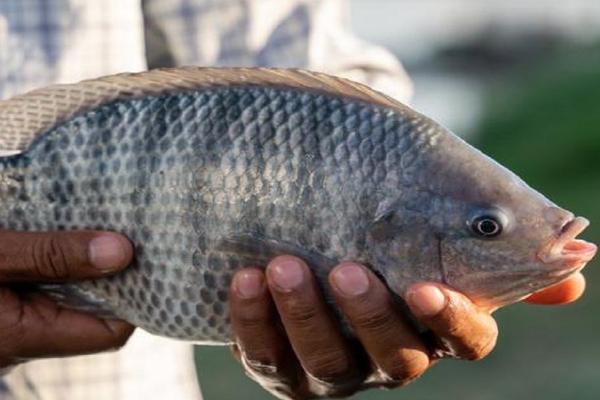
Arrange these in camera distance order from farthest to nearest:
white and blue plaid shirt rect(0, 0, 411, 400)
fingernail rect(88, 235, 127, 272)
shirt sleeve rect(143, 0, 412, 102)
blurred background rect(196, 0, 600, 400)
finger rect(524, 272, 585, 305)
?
1. blurred background rect(196, 0, 600, 400)
2. shirt sleeve rect(143, 0, 412, 102)
3. white and blue plaid shirt rect(0, 0, 411, 400)
4. finger rect(524, 272, 585, 305)
5. fingernail rect(88, 235, 127, 272)

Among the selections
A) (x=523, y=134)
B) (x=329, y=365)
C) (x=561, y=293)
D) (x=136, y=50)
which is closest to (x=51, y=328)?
(x=329, y=365)

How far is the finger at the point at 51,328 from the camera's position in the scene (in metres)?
2.62

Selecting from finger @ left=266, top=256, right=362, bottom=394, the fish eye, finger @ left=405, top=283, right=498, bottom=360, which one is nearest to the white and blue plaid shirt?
finger @ left=266, top=256, right=362, bottom=394

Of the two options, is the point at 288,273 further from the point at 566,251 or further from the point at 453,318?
the point at 566,251

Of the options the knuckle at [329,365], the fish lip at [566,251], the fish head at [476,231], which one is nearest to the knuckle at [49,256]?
the knuckle at [329,365]

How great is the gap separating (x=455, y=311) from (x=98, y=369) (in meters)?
0.99

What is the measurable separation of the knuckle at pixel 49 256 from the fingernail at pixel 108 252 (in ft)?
0.27

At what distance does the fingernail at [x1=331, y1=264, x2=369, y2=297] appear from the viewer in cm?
230

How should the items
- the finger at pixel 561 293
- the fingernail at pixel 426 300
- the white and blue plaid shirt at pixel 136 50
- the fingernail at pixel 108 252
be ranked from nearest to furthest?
the fingernail at pixel 426 300
the fingernail at pixel 108 252
the finger at pixel 561 293
the white and blue plaid shirt at pixel 136 50

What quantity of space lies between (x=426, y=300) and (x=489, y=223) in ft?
0.56

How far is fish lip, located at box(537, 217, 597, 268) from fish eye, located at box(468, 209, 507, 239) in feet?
0.25

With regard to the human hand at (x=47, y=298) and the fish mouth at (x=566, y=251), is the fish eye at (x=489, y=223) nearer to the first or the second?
the fish mouth at (x=566, y=251)

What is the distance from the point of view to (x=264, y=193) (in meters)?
2.38

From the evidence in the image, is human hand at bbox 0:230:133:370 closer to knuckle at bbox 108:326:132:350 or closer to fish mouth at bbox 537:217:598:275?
knuckle at bbox 108:326:132:350
